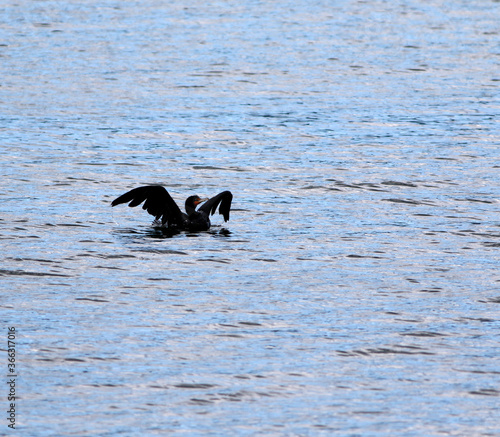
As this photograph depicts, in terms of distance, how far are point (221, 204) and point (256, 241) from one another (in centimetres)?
143

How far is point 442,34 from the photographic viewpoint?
36.7 m

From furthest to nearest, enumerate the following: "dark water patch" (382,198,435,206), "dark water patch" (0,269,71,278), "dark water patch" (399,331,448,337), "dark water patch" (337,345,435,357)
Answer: "dark water patch" (382,198,435,206), "dark water patch" (0,269,71,278), "dark water patch" (399,331,448,337), "dark water patch" (337,345,435,357)

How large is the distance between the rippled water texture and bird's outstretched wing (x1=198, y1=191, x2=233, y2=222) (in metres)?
0.32

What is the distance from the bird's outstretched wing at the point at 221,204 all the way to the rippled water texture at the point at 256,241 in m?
0.32

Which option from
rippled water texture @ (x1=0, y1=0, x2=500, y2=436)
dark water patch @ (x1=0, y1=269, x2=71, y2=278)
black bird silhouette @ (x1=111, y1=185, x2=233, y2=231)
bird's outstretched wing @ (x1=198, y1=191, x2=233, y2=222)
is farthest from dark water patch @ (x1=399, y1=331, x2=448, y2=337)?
bird's outstretched wing @ (x1=198, y1=191, x2=233, y2=222)

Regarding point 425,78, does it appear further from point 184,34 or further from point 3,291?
point 3,291

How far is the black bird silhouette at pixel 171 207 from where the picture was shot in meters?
16.4

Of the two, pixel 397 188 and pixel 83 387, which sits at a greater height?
pixel 397 188

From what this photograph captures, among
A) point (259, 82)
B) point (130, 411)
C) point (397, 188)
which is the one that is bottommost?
point (130, 411)

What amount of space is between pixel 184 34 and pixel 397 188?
61.2ft

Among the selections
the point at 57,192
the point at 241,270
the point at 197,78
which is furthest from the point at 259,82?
the point at 241,270

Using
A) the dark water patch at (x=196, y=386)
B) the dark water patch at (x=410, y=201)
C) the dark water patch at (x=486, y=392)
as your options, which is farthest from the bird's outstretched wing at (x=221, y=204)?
the dark water patch at (x=486, y=392)

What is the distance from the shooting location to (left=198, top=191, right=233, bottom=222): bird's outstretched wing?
17.0 metres

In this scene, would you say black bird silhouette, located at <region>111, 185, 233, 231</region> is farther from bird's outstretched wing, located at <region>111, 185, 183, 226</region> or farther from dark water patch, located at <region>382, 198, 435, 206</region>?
dark water patch, located at <region>382, 198, 435, 206</region>
